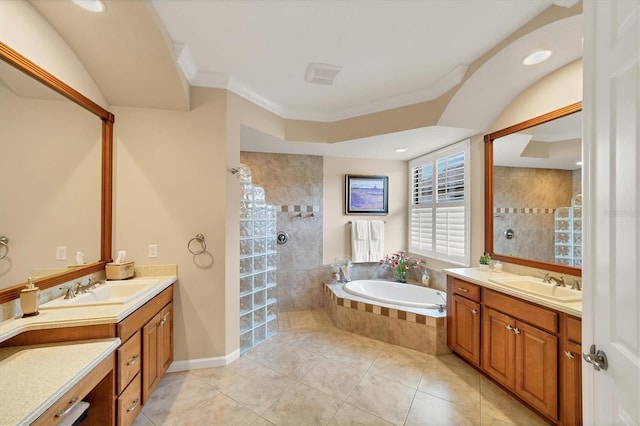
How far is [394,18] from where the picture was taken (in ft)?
5.24

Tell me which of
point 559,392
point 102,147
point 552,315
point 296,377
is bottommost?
point 296,377

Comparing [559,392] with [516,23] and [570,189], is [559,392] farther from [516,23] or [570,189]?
[516,23]

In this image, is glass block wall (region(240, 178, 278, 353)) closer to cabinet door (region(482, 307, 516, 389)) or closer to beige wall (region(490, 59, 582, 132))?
cabinet door (region(482, 307, 516, 389))

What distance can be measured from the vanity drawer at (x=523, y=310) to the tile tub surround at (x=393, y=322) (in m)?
0.62

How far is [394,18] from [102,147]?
7.68 feet

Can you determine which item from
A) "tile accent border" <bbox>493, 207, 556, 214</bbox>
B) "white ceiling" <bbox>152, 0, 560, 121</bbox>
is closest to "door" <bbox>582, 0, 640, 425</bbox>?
"white ceiling" <bbox>152, 0, 560, 121</bbox>

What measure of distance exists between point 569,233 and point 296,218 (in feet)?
9.19

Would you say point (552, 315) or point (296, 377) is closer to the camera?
point (552, 315)

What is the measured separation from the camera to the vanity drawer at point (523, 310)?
1.55 m

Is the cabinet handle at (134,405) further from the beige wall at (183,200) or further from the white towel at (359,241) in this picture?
the white towel at (359,241)

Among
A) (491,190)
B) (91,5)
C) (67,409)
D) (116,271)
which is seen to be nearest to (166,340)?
(116,271)

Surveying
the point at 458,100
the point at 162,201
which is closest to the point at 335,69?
the point at 458,100

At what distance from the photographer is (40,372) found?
99cm

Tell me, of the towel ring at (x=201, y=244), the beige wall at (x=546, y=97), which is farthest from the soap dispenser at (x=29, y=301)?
the beige wall at (x=546, y=97)
